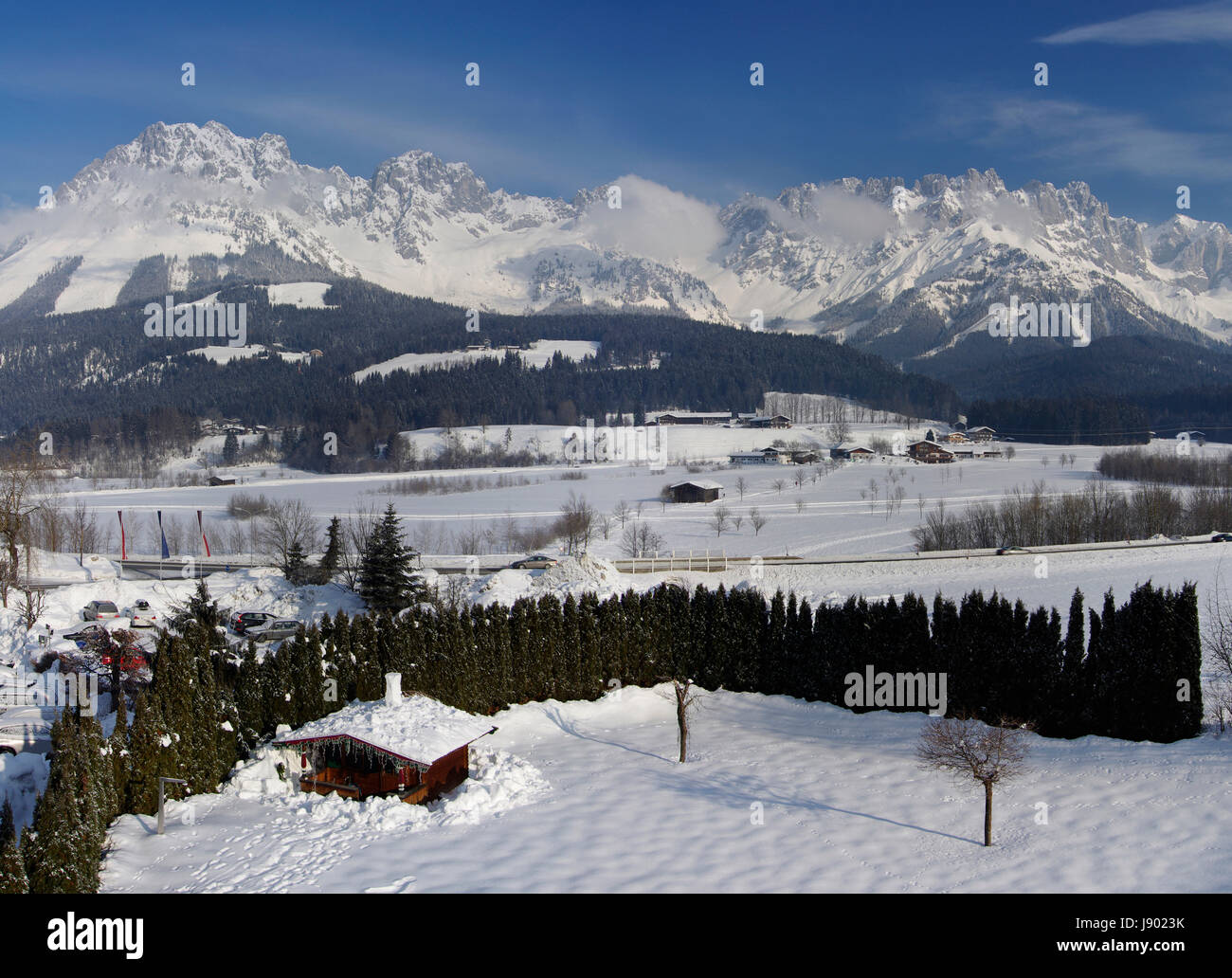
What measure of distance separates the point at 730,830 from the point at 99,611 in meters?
33.8

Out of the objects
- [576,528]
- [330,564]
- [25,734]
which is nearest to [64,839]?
[25,734]

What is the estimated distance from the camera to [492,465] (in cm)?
12738

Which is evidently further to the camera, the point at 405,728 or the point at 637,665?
the point at 637,665

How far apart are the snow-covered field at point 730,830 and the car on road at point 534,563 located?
26.5 meters

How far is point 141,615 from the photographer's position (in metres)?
39.5

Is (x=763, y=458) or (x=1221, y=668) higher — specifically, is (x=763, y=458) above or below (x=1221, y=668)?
above

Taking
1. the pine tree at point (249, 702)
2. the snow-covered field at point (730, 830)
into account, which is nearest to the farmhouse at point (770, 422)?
the snow-covered field at point (730, 830)

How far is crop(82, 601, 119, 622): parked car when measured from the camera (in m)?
40.2

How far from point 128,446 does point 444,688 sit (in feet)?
479

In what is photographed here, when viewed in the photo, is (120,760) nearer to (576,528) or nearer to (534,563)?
(534,563)

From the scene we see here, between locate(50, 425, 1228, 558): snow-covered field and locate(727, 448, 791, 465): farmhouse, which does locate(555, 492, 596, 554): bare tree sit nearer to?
locate(50, 425, 1228, 558): snow-covered field

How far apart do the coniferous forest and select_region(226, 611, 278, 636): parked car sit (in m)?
9.62

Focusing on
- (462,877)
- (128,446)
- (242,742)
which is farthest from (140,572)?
(128,446)

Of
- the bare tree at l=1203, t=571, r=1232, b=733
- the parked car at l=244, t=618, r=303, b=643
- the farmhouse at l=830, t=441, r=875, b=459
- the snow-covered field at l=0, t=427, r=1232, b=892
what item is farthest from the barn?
the farmhouse at l=830, t=441, r=875, b=459
